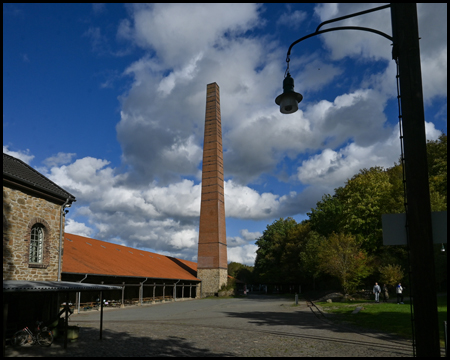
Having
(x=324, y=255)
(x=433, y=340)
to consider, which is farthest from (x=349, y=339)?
(x=324, y=255)

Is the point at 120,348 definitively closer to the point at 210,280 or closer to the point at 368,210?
the point at 368,210

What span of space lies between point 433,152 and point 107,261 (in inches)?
1250

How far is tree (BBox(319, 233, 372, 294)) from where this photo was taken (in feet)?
94.6

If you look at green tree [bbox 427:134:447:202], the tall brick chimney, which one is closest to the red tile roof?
the tall brick chimney

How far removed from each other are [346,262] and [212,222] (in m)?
17.5

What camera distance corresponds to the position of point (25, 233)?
1301 centimetres

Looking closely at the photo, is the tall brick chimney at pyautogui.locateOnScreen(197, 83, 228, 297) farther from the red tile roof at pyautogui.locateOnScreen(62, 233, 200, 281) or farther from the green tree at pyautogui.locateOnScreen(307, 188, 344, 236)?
the green tree at pyautogui.locateOnScreen(307, 188, 344, 236)

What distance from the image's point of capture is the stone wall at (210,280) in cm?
4225

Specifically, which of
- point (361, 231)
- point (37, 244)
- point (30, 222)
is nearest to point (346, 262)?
point (361, 231)

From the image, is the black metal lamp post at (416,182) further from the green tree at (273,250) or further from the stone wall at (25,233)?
the green tree at (273,250)

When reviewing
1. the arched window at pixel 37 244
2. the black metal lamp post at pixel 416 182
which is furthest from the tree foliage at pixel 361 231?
the black metal lamp post at pixel 416 182

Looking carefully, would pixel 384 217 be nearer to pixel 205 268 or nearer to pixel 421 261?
pixel 421 261

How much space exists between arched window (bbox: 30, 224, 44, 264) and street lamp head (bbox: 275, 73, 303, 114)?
453 inches

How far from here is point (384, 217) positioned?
4.47 metres
